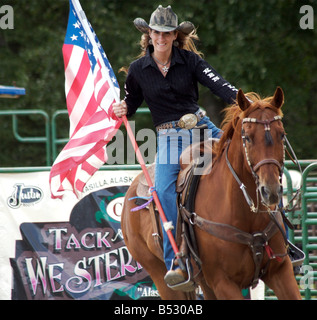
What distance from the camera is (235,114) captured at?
4.75 metres

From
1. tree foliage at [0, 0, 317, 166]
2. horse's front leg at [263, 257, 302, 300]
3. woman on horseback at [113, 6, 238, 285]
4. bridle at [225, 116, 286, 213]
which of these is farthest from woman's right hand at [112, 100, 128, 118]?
tree foliage at [0, 0, 317, 166]

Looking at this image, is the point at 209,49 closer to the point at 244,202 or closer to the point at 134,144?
the point at 134,144

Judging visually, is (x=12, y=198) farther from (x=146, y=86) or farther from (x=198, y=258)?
(x=198, y=258)

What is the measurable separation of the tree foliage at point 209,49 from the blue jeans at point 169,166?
8325 millimetres

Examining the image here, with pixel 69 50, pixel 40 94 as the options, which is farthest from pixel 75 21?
pixel 40 94

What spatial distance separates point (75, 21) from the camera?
20.7ft

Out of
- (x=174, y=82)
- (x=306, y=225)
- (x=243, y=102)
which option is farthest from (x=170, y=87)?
(x=306, y=225)

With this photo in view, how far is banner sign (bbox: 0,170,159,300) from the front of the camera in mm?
7523

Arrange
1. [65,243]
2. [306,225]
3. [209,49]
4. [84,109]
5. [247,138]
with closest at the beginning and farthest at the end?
[247,138] → [84,109] → [306,225] → [65,243] → [209,49]

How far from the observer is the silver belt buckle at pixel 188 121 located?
17.9 ft

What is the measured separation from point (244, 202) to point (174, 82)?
1294 mm

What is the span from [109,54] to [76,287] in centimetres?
878

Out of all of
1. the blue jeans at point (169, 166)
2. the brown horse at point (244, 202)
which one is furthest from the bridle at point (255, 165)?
the blue jeans at point (169, 166)

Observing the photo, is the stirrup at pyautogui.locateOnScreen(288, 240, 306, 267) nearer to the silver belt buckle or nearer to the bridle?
the bridle
